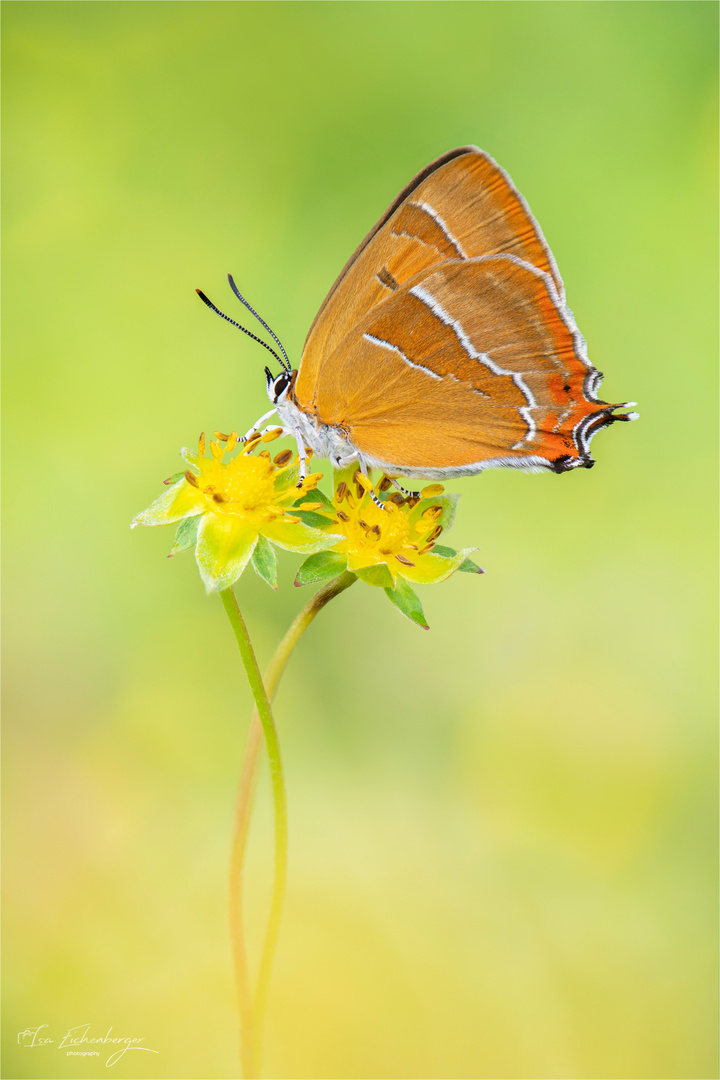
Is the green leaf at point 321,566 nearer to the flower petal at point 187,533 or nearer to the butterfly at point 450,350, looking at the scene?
the flower petal at point 187,533

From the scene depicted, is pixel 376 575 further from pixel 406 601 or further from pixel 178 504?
pixel 178 504

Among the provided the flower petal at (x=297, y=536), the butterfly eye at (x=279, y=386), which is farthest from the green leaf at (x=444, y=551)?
the butterfly eye at (x=279, y=386)

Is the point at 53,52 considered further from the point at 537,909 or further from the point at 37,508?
the point at 537,909

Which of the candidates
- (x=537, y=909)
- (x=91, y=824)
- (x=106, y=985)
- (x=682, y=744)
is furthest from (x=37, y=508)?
(x=682, y=744)

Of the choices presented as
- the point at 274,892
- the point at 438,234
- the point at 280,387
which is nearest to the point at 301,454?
the point at 280,387
